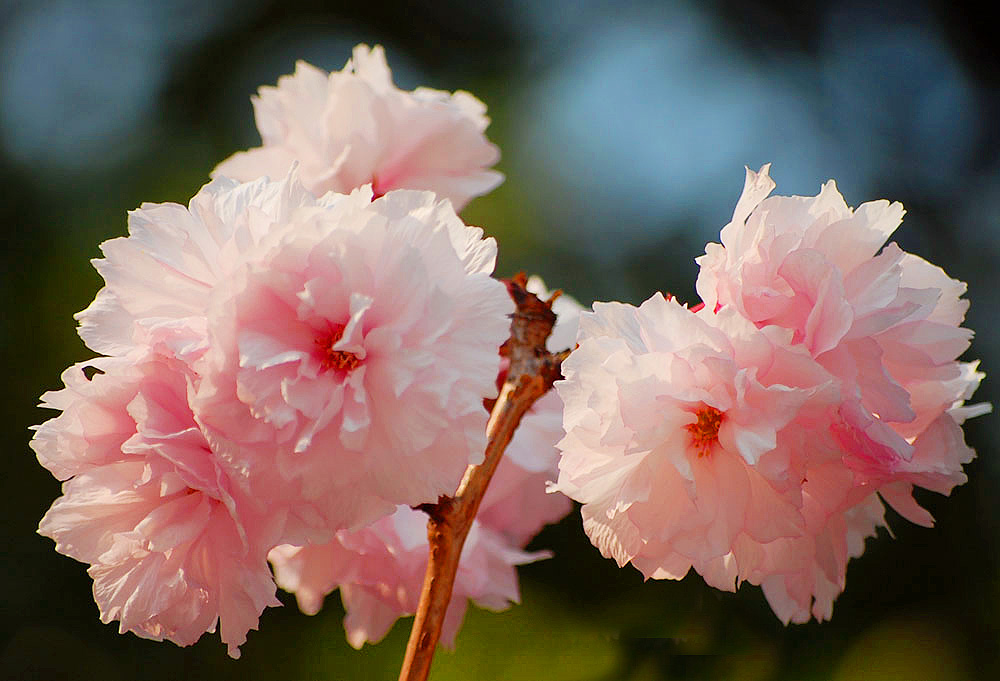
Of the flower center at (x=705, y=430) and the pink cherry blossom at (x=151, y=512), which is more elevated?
the flower center at (x=705, y=430)

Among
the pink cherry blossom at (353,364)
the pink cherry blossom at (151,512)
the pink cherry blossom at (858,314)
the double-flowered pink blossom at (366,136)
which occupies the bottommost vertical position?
the pink cherry blossom at (151,512)

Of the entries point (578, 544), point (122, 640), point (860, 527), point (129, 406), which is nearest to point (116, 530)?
Answer: point (129, 406)

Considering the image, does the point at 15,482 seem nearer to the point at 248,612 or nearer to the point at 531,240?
the point at 531,240

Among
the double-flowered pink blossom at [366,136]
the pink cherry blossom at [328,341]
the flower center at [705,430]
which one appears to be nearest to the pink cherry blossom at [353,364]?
the pink cherry blossom at [328,341]

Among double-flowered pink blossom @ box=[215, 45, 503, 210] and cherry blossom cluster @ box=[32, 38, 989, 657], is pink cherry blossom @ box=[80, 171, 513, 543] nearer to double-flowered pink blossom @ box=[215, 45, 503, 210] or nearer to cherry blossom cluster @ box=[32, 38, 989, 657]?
cherry blossom cluster @ box=[32, 38, 989, 657]

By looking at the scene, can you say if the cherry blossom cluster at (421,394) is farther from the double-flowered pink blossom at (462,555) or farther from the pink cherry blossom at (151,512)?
the double-flowered pink blossom at (462,555)
